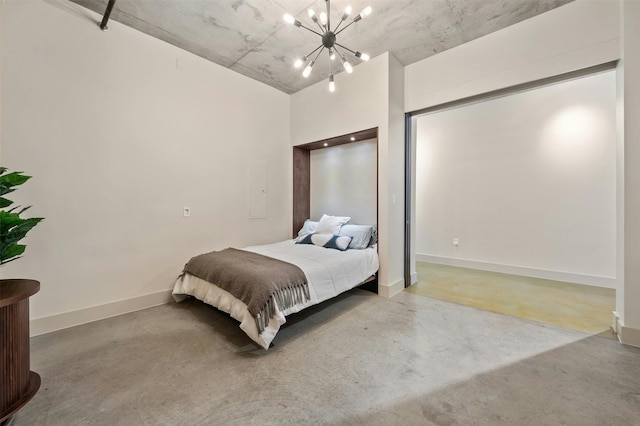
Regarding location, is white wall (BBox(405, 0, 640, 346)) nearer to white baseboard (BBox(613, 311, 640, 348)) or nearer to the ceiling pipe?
white baseboard (BBox(613, 311, 640, 348))

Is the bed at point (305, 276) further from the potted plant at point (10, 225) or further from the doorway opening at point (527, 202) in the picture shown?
the potted plant at point (10, 225)

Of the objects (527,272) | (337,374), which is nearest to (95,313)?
(337,374)

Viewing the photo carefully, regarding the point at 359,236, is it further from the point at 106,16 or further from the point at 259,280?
the point at 106,16

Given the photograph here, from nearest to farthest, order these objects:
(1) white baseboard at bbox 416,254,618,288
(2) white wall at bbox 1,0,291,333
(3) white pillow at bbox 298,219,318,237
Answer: (2) white wall at bbox 1,0,291,333 < (1) white baseboard at bbox 416,254,618,288 < (3) white pillow at bbox 298,219,318,237

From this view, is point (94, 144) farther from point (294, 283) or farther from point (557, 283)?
point (557, 283)

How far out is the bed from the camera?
213cm

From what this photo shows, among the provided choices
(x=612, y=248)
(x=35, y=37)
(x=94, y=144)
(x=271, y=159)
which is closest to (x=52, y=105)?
(x=94, y=144)

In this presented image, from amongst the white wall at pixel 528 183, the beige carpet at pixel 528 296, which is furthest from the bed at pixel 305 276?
the white wall at pixel 528 183

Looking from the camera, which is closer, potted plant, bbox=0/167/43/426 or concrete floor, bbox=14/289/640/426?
potted plant, bbox=0/167/43/426

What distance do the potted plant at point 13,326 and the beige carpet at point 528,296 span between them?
11.9 ft

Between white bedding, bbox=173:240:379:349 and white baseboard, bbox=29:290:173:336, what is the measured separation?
0.23 m

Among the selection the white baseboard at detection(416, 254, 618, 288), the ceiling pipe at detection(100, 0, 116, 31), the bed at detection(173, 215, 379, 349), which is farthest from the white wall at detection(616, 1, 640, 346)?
the ceiling pipe at detection(100, 0, 116, 31)

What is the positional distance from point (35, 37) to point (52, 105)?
1.97 ft

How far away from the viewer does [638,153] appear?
2.14 meters
